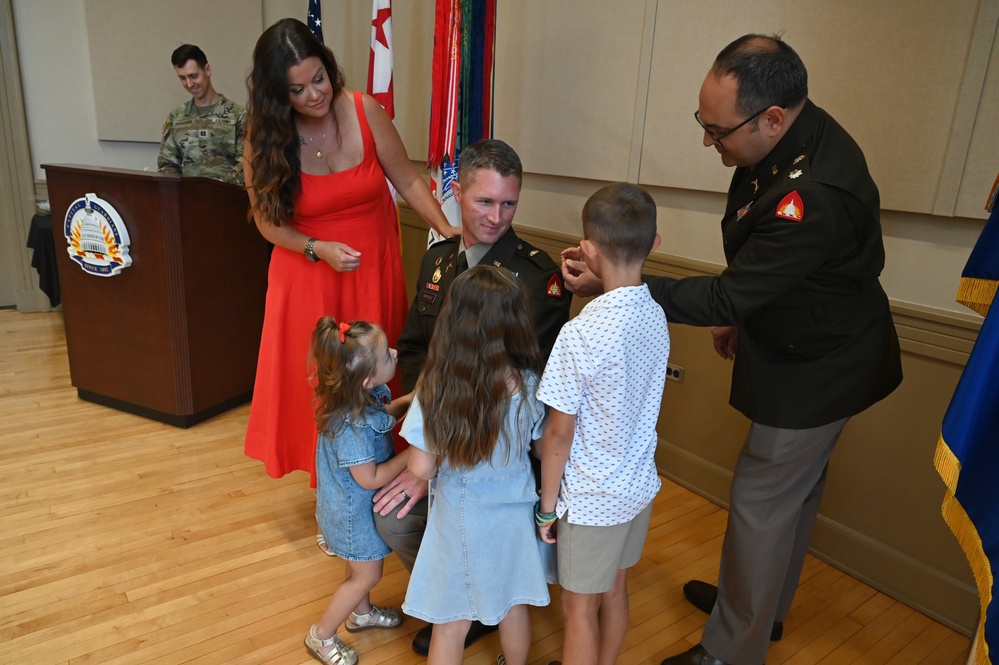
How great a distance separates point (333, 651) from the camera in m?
1.81

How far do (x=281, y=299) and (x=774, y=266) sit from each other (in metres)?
1.54

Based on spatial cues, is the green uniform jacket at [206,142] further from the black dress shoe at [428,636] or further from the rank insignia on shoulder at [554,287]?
the black dress shoe at [428,636]

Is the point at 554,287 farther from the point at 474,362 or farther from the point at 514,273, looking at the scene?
the point at 474,362

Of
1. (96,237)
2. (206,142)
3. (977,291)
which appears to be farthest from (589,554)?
(206,142)

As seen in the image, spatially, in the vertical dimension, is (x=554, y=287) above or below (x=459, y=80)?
below

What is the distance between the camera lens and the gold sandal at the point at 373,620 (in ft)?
6.41

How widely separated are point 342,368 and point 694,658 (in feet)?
4.17

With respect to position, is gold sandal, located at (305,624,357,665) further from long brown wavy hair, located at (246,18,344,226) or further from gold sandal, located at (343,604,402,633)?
long brown wavy hair, located at (246,18,344,226)

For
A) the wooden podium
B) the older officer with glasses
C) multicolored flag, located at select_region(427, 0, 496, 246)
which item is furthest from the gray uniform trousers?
the wooden podium

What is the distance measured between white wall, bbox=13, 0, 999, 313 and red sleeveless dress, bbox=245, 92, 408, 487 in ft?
3.94

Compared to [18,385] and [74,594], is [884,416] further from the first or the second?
[18,385]

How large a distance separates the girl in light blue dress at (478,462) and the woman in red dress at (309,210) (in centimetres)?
76

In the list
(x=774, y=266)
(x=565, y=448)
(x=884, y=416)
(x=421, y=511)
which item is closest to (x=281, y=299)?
(x=421, y=511)

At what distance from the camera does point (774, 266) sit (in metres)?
1.41
